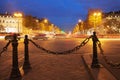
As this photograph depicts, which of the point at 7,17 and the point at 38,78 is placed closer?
the point at 38,78

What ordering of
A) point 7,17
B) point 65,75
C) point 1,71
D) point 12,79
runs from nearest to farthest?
point 12,79
point 65,75
point 1,71
point 7,17

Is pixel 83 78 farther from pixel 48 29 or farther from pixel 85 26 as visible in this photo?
pixel 48 29

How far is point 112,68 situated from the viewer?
38.9ft

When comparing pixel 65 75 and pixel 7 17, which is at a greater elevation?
pixel 7 17

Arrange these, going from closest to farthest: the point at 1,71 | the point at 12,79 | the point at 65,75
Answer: the point at 12,79 < the point at 65,75 < the point at 1,71

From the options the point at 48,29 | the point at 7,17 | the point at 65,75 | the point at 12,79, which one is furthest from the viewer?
the point at 48,29

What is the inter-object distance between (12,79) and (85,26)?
127304mm

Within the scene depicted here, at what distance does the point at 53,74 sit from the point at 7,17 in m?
158

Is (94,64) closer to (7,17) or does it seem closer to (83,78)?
(83,78)

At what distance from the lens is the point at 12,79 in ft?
31.9

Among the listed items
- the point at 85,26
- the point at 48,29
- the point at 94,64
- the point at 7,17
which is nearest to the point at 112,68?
the point at 94,64

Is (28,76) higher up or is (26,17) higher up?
(26,17)

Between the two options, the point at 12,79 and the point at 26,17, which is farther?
the point at 26,17

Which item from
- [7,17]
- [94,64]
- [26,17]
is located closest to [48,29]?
[7,17]
